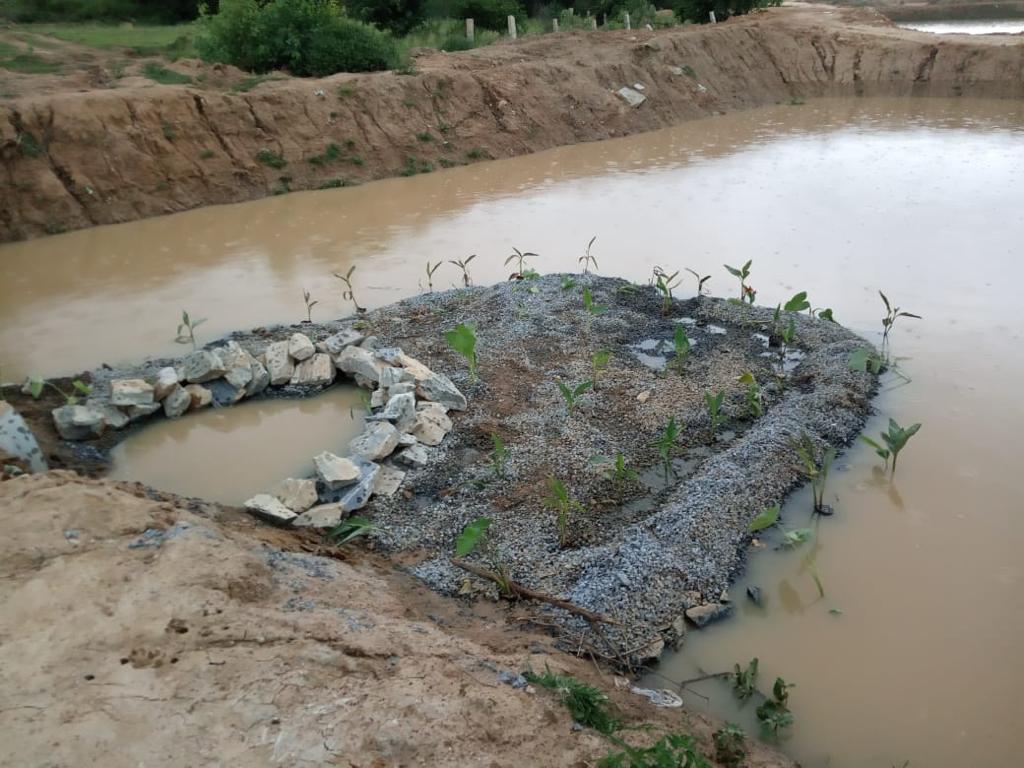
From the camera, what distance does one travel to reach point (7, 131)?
11.1 m

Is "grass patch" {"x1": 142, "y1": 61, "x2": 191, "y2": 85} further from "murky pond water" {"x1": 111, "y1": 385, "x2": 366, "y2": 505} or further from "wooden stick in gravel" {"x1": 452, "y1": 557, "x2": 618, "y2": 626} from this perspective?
"wooden stick in gravel" {"x1": 452, "y1": 557, "x2": 618, "y2": 626}

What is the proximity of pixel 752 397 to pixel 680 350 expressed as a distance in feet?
2.42

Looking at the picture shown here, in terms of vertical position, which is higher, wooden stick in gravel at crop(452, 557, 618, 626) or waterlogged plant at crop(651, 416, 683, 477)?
waterlogged plant at crop(651, 416, 683, 477)

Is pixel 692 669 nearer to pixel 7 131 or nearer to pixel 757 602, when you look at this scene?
pixel 757 602

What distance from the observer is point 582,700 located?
9.97 feet

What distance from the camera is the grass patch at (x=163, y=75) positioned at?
45.3 ft

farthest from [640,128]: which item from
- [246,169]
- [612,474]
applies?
[612,474]

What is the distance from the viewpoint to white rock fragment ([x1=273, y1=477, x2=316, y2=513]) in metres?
4.66

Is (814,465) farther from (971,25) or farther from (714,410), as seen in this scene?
(971,25)

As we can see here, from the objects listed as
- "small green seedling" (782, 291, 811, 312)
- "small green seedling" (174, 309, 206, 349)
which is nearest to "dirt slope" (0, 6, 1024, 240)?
"small green seedling" (174, 309, 206, 349)

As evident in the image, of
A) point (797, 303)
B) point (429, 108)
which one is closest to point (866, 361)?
point (797, 303)

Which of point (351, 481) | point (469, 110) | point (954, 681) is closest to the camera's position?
point (954, 681)

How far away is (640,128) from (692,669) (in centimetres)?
1523

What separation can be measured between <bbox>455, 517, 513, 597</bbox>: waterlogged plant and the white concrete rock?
280 cm
